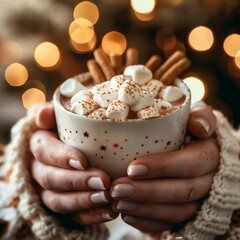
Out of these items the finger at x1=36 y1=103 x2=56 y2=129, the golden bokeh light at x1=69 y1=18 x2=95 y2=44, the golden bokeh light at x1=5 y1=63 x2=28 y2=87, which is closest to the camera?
the finger at x1=36 y1=103 x2=56 y2=129

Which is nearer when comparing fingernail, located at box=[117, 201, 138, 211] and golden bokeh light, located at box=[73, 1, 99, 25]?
fingernail, located at box=[117, 201, 138, 211]

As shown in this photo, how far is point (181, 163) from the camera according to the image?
60cm

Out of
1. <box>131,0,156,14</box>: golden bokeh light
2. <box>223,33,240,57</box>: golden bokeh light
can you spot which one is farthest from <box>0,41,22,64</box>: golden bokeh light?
<box>223,33,240,57</box>: golden bokeh light

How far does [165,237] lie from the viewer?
2.29ft

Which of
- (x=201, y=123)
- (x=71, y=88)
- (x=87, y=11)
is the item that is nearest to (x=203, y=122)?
(x=201, y=123)

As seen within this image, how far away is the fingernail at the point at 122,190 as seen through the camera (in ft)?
1.83

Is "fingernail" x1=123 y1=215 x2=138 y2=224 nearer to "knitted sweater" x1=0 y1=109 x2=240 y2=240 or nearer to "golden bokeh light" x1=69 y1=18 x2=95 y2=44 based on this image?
"knitted sweater" x1=0 y1=109 x2=240 y2=240

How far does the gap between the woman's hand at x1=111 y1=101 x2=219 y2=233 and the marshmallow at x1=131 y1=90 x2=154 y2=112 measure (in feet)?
0.23

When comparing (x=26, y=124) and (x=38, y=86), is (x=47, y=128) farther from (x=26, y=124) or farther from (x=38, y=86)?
(x=38, y=86)

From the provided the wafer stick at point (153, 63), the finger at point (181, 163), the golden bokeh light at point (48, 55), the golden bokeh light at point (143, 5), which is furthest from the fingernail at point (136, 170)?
the golden bokeh light at point (48, 55)

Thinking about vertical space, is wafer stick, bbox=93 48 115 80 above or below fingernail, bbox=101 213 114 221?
above

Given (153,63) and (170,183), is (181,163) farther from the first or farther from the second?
(153,63)

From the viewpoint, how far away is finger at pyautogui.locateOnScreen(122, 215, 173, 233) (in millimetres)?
617

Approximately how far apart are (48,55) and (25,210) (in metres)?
0.98
